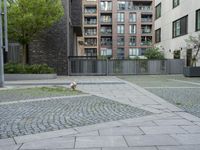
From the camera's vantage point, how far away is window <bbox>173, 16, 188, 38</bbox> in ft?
103

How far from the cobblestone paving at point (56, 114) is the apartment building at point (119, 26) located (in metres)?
67.2

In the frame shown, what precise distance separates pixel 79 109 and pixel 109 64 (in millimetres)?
20932

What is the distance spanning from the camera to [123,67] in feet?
99.5

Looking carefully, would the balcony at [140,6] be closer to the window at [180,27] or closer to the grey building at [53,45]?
the window at [180,27]

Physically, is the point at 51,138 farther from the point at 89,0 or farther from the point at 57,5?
the point at 89,0

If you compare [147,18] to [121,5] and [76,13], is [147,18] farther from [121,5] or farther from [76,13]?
[76,13]

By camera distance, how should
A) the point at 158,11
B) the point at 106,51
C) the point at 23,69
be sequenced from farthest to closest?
the point at 106,51, the point at 158,11, the point at 23,69

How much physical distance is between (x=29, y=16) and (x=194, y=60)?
47.5 feet

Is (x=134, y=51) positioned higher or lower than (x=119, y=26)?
lower

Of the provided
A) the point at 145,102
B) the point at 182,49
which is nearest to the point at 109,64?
the point at 182,49

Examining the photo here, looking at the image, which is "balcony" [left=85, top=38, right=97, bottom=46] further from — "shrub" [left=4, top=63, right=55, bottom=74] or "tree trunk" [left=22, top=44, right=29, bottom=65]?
"shrub" [left=4, top=63, right=55, bottom=74]

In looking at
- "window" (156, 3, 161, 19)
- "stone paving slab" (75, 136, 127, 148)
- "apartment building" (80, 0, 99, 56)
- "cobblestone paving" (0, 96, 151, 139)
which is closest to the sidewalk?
"stone paving slab" (75, 136, 127, 148)

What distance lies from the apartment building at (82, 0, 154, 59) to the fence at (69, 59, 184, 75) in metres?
45.7

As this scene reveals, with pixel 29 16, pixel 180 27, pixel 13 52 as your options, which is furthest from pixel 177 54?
pixel 29 16
